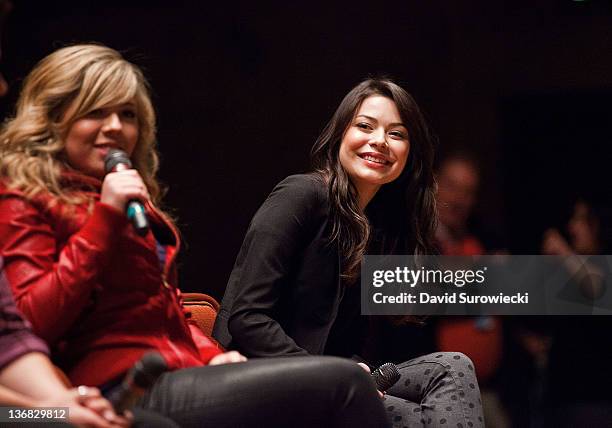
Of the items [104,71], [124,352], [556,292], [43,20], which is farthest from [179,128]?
[124,352]

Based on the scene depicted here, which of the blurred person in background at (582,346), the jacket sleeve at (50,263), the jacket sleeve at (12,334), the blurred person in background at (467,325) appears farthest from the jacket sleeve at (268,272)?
the blurred person in background at (582,346)

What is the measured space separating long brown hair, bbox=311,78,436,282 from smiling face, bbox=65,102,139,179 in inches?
25.3

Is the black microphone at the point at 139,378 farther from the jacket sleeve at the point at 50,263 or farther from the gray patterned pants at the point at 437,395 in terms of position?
the gray patterned pants at the point at 437,395

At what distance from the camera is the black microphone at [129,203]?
4.50ft

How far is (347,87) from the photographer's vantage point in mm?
3238

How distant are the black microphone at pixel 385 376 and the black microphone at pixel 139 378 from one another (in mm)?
868

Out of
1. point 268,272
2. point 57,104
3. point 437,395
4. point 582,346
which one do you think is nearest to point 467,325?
point 582,346

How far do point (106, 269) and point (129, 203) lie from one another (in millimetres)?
137

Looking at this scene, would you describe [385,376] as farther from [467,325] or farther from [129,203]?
[467,325]

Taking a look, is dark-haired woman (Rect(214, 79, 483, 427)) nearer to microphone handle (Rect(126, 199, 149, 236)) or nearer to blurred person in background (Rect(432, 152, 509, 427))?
microphone handle (Rect(126, 199, 149, 236))

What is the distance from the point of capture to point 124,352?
1.47 meters

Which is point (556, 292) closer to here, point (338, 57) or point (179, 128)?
point (338, 57)

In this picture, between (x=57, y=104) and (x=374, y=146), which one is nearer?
(x=57, y=104)

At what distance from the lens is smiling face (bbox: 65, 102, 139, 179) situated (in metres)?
1.57
